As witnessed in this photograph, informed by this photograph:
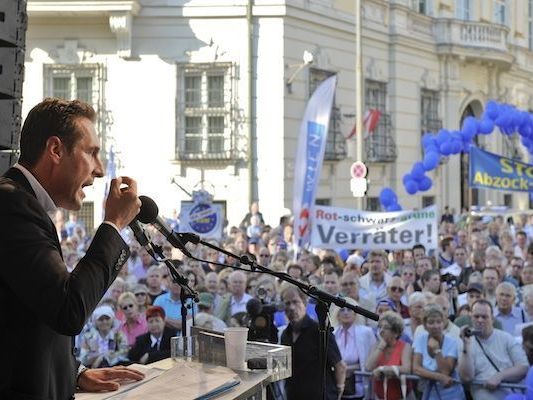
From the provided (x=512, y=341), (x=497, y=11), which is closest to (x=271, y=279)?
(x=512, y=341)

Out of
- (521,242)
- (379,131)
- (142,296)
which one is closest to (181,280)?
(142,296)

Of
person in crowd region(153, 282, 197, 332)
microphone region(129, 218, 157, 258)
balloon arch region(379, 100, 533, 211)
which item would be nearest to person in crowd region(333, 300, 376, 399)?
person in crowd region(153, 282, 197, 332)

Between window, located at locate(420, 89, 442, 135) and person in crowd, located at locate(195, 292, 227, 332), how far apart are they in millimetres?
19174

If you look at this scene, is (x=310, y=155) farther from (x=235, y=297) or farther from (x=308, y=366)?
(x=308, y=366)

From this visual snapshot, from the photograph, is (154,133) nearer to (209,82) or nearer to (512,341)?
(209,82)

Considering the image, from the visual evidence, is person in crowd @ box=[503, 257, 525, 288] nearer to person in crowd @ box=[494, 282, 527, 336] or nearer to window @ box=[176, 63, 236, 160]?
person in crowd @ box=[494, 282, 527, 336]

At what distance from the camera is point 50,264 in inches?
A: 103

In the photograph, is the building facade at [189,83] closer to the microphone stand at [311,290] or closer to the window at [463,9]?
the window at [463,9]

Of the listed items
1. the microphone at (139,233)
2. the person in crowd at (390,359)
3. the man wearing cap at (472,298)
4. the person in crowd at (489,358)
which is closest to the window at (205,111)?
the man wearing cap at (472,298)

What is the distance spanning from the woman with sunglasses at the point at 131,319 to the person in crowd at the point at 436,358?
2496 mm

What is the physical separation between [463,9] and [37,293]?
29.3 m

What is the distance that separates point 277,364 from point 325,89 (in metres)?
12.1

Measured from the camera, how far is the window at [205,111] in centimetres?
2157

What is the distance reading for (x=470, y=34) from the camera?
2947 cm
